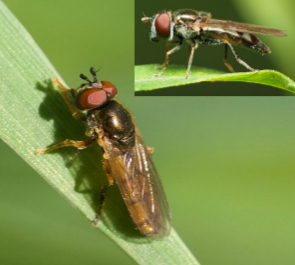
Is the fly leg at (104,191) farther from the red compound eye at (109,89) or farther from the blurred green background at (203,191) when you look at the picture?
the blurred green background at (203,191)

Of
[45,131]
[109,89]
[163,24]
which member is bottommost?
[163,24]

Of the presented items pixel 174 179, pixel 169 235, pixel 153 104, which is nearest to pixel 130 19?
pixel 153 104

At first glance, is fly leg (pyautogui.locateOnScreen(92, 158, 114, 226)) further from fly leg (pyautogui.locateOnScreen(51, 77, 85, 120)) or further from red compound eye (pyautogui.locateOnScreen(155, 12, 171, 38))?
red compound eye (pyautogui.locateOnScreen(155, 12, 171, 38))

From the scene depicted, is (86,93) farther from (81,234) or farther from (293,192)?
(293,192)

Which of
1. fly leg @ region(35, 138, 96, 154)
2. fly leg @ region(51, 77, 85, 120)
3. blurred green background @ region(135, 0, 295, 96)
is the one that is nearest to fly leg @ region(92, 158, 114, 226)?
fly leg @ region(35, 138, 96, 154)

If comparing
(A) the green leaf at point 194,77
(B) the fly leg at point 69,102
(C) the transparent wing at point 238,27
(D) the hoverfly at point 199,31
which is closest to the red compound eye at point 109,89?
(A) the green leaf at point 194,77

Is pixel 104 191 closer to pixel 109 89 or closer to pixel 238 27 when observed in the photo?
pixel 109 89

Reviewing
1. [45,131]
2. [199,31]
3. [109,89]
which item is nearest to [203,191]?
[109,89]
